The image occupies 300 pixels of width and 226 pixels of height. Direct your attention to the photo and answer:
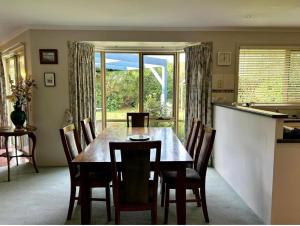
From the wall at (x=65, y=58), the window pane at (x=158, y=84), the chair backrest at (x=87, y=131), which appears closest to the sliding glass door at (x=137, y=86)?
the window pane at (x=158, y=84)

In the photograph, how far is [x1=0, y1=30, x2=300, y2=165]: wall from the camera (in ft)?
14.5

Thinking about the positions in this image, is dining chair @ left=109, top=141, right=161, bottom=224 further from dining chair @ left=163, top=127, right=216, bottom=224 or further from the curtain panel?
the curtain panel

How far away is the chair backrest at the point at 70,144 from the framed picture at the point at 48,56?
6.20ft

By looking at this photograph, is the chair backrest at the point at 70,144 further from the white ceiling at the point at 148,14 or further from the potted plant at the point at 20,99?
the potted plant at the point at 20,99

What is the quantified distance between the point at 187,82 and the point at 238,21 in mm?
1300

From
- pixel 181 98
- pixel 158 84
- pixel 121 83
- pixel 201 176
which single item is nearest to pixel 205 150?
pixel 201 176

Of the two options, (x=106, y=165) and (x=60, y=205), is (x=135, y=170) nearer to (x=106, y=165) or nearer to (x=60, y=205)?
(x=106, y=165)

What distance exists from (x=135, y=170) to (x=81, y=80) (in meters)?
2.77

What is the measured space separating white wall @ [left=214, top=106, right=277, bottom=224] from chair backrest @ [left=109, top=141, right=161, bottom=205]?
3.89ft

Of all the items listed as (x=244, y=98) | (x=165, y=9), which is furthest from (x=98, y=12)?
(x=244, y=98)

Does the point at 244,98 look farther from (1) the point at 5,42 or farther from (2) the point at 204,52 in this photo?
(1) the point at 5,42

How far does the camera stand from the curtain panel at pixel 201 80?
4.50 meters

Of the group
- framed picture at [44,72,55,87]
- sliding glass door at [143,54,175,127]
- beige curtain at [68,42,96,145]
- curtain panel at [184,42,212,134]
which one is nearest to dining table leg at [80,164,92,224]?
beige curtain at [68,42,96,145]

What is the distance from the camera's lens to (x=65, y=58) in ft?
14.5
